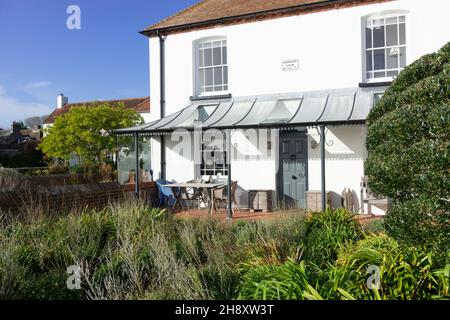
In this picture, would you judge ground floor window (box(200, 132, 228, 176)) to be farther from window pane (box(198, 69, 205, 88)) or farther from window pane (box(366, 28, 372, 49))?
window pane (box(366, 28, 372, 49))

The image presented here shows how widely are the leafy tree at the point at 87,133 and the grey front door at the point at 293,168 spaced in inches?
391

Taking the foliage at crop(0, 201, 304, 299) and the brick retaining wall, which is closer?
the foliage at crop(0, 201, 304, 299)

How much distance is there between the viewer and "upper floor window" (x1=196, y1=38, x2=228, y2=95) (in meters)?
13.8

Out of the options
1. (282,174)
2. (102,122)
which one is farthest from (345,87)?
(102,122)

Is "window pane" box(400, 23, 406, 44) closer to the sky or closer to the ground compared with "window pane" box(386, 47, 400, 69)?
closer to the sky

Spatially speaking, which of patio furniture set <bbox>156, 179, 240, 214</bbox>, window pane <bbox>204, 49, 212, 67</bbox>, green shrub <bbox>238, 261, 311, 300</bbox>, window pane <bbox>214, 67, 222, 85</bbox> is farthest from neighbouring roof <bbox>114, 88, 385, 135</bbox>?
green shrub <bbox>238, 261, 311, 300</bbox>

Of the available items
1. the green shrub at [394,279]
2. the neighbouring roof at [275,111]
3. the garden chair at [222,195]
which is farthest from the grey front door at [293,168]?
the green shrub at [394,279]

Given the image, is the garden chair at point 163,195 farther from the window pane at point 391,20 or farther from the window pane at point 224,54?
the window pane at point 391,20

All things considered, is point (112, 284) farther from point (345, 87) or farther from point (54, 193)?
point (345, 87)

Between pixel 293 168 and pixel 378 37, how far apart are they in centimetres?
437

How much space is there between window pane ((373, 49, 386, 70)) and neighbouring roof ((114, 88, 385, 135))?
2.70 ft

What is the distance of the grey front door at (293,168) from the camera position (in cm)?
1239

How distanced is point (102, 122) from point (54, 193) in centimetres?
1074

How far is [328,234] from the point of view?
614 centimetres
